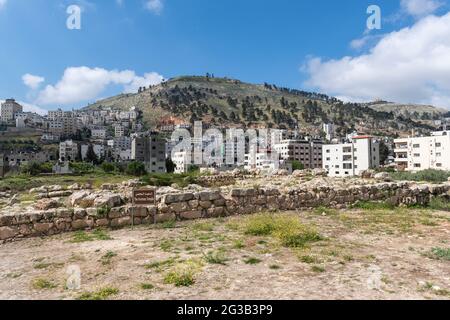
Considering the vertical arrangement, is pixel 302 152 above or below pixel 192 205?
above

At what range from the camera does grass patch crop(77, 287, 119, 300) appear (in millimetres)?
5258

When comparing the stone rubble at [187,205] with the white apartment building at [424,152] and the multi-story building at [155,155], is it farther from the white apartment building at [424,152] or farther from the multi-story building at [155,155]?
the multi-story building at [155,155]

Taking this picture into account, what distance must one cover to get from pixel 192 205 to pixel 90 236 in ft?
12.8

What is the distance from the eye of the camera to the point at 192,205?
1303 centimetres

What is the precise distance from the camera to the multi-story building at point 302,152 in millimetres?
125938

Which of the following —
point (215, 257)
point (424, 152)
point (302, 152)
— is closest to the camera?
point (215, 257)

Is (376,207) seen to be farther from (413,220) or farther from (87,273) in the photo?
(87,273)

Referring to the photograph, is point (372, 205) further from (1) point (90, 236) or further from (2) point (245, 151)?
(2) point (245, 151)

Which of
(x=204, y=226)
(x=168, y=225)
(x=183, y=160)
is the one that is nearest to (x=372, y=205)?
(x=204, y=226)

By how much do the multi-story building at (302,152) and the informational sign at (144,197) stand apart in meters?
114

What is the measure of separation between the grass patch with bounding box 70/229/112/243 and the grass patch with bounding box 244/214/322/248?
13.6 ft

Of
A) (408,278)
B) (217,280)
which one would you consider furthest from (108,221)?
(408,278)

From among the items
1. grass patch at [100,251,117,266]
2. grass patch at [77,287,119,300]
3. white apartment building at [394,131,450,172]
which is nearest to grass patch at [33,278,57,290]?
grass patch at [77,287,119,300]

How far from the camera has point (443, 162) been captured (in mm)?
79438
